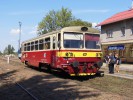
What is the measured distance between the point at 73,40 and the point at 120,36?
24.6 meters

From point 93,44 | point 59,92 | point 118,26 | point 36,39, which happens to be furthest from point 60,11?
point 59,92

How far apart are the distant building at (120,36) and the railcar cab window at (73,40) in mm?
20770

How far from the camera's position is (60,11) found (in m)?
82.7

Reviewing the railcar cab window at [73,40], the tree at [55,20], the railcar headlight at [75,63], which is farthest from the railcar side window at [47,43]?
the tree at [55,20]

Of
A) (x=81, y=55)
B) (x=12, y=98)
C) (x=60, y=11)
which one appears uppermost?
(x=60, y=11)

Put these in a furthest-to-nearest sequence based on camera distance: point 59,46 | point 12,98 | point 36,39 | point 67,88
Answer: point 36,39, point 59,46, point 67,88, point 12,98

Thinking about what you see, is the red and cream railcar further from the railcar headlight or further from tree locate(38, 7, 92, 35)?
tree locate(38, 7, 92, 35)

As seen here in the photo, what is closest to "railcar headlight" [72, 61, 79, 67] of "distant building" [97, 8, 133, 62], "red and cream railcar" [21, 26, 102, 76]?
"red and cream railcar" [21, 26, 102, 76]

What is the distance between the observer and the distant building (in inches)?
1549

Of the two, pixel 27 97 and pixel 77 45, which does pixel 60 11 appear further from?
pixel 27 97

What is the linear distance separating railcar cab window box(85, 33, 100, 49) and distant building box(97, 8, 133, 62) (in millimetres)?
19745

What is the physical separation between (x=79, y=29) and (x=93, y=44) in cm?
130

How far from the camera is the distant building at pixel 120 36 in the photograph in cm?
3934

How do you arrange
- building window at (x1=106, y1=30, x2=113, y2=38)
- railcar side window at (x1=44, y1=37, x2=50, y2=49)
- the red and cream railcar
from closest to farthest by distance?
the red and cream railcar, railcar side window at (x1=44, y1=37, x2=50, y2=49), building window at (x1=106, y1=30, x2=113, y2=38)
